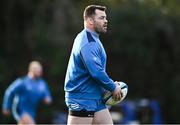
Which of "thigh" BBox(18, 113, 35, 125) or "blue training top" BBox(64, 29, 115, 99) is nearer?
"blue training top" BBox(64, 29, 115, 99)

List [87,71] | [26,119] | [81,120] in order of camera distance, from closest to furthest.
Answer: [87,71] → [81,120] → [26,119]

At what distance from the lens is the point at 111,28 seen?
84.1ft

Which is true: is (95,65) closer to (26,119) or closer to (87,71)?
(87,71)

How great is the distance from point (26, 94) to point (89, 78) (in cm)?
743

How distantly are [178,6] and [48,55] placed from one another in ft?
19.0

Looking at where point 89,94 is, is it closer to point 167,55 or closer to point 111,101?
point 111,101

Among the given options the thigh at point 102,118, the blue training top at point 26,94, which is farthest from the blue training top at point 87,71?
the blue training top at point 26,94

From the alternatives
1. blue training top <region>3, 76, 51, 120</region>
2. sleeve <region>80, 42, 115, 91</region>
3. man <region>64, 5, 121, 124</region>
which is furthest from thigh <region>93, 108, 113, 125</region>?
blue training top <region>3, 76, 51, 120</region>

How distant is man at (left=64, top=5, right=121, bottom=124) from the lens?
8594mm

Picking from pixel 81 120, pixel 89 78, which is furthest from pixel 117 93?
pixel 81 120

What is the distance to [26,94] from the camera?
52.5ft

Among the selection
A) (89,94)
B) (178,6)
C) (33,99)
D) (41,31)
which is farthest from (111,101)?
(178,6)

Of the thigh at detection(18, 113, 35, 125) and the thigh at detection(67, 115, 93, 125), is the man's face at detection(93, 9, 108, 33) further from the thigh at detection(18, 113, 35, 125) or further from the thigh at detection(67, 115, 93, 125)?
the thigh at detection(18, 113, 35, 125)

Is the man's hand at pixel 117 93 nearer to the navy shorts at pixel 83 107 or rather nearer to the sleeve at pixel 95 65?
the sleeve at pixel 95 65
